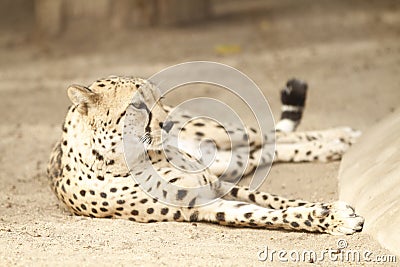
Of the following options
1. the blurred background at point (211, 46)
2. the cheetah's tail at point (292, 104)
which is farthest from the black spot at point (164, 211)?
the blurred background at point (211, 46)

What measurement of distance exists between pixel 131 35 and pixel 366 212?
5.86 metres

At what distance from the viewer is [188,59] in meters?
8.28

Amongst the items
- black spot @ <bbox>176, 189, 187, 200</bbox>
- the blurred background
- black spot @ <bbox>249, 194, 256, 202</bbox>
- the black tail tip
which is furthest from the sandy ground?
the black tail tip

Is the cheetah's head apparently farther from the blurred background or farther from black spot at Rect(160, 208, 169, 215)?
the blurred background

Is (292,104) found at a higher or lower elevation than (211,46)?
lower

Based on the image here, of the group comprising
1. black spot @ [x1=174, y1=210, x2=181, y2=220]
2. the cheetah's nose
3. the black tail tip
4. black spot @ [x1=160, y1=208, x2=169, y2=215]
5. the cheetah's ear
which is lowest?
black spot @ [x1=174, y1=210, x2=181, y2=220]

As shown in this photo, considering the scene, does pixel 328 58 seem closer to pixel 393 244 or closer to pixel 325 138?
pixel 325 138

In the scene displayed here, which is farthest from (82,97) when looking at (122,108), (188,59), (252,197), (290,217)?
(188,59)

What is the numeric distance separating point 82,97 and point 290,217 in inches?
46.5

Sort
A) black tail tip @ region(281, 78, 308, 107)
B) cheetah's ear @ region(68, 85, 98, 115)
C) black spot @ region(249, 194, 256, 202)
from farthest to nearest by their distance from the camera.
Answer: black tail tip @ region(281, 78, 308, 107)
black spot @ region(249, 194, 256, 202)
cheetah's ear @ region(68, 85, 98, 115)

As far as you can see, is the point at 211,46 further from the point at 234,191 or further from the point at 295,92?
the point at 234,191

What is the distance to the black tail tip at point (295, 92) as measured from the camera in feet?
17.6

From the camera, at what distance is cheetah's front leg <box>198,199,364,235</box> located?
3.71 meters

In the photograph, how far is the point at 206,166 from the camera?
455 cm
